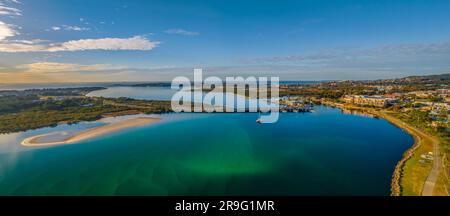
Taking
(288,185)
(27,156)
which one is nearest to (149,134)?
(27,156)

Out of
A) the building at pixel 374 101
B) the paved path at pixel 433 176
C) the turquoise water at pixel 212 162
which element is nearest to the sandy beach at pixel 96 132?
the turquoise water at pixel 212 162

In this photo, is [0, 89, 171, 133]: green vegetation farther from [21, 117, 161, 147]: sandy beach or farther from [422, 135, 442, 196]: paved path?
[422, 135, 442, 196]: paved path

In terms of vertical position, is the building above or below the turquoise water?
above

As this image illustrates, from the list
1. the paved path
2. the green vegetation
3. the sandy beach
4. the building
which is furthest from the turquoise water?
the building

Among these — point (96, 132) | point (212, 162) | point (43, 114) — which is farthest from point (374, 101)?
point (43, 114)

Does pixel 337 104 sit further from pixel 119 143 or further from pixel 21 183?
pixel 21 183

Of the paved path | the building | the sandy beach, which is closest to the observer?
the paved path
